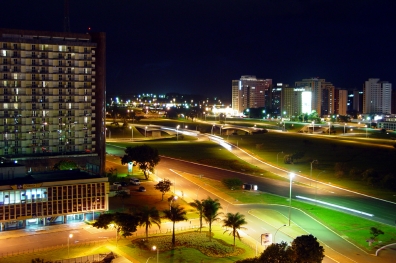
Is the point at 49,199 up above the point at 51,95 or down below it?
below

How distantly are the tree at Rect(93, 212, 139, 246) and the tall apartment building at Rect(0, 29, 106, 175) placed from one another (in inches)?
1251

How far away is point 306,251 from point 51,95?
5454 cm

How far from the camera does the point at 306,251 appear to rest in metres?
→ 32.6

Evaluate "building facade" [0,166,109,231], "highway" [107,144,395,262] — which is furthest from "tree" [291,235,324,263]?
"building facade" [0,166,109,231]

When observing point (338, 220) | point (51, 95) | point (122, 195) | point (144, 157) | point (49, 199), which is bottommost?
point (338, 220)

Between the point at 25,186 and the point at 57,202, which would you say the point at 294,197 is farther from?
the point at 25,186

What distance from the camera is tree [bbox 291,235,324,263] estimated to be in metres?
32.6

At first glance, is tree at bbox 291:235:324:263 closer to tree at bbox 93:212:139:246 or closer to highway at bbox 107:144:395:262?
highway at bbox 107:144:395:262

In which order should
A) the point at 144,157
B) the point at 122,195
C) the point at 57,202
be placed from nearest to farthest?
the point at 57,202 → the point at 122,195 → the point at 144,157

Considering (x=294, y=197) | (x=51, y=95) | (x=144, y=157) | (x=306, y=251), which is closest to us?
(x=306, y=251)

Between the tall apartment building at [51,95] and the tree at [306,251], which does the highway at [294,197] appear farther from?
the tall apartment building at [51,95]

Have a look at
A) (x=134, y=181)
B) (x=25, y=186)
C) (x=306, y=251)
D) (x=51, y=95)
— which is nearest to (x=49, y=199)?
(x=25, y=186)

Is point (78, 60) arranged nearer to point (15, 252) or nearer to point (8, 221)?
point (8, 221)

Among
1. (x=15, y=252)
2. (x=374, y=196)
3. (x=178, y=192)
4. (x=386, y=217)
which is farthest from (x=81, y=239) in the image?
(x=374, y=196)
